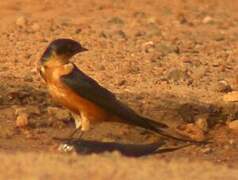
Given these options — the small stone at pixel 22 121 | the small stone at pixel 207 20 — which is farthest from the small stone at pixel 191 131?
the small stone at pixel 207 20

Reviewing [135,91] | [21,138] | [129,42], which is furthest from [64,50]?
[129,42]

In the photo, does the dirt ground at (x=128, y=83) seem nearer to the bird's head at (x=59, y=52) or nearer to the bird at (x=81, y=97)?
the bird at (x=81, y=97)

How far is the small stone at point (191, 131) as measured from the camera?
496 inches

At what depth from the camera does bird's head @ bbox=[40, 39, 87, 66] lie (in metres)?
11.9

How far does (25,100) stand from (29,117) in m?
0.53

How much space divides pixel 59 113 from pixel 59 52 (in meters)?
1.07

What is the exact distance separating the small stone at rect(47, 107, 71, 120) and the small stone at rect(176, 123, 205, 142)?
3.80 feet

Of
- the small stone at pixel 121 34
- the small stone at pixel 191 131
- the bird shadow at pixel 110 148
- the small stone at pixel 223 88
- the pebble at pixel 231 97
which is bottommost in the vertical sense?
the small stone at pixel 121 34

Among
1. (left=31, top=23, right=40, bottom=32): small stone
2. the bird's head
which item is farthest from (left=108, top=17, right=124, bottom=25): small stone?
the bird's head

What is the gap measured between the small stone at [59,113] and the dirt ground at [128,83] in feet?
0.04

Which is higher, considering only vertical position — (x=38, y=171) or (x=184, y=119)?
(x=38, y=171)

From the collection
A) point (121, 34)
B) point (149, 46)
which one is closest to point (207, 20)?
point (121, 34)

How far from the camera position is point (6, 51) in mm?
15430

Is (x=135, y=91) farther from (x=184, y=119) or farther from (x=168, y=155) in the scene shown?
(x=168, y=155)
